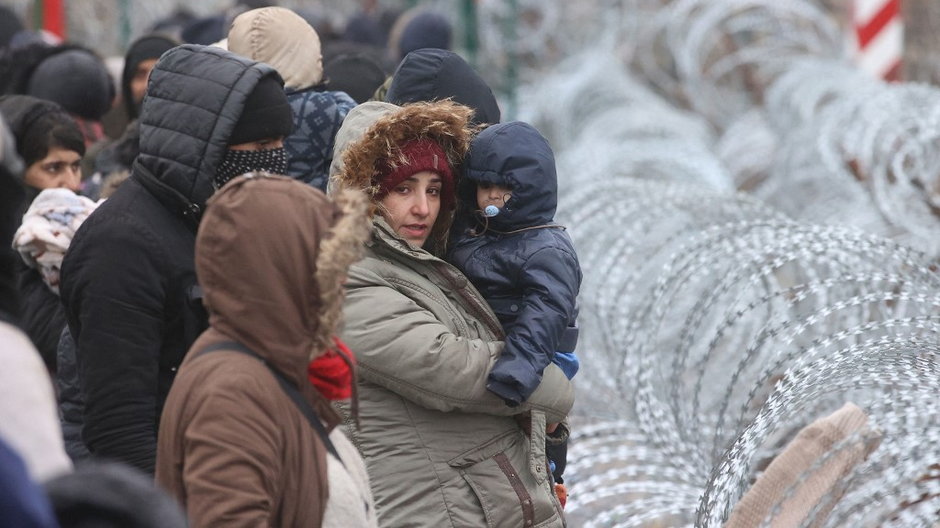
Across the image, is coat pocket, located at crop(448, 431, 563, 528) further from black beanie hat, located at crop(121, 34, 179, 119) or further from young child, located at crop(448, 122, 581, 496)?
black beanie hat, located at crop(121, 34, 179, 119)

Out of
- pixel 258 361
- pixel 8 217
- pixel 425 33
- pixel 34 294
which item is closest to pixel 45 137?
pixel 34 294

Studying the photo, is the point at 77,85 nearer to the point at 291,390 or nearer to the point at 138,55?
the point at 138,55

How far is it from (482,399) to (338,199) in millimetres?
760

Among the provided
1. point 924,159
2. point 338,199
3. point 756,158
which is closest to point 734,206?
point 924,159

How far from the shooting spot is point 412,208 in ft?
10.5

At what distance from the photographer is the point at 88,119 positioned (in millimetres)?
5852

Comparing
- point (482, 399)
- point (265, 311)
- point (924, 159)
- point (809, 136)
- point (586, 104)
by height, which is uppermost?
point (265, 311)

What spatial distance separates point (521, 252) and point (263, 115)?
618 millimetres

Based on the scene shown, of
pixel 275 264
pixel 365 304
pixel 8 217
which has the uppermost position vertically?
pixel 8 217

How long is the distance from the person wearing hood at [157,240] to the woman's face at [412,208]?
10.5 inches

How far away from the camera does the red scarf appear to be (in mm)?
2455

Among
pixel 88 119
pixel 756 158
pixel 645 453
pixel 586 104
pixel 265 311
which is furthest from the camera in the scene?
pixel 586 104

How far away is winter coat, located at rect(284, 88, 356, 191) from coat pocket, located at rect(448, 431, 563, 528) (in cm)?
113

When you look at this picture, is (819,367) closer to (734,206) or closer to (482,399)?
(482,399)
